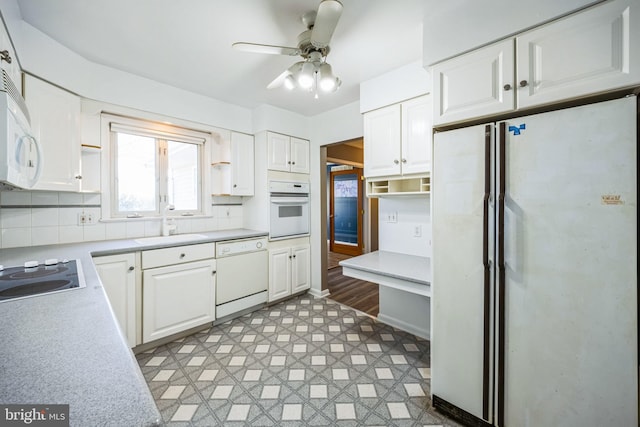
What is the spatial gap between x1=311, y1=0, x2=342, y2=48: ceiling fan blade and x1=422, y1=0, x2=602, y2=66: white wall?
2.08ft

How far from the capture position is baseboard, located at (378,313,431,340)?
247 cm

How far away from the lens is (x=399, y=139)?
229 centimetres

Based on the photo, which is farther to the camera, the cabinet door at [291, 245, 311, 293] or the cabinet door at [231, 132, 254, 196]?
the cabinet door at [291, 245, 311, 293]

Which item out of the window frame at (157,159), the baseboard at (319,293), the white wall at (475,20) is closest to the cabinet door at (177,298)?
the window frame at (157,159)

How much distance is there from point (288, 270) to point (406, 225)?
1602 mm

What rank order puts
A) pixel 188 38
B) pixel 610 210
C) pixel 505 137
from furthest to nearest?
pixel 188 38 < pixel 505 137 < pixel 610 210

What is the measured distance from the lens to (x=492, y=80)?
142 cm

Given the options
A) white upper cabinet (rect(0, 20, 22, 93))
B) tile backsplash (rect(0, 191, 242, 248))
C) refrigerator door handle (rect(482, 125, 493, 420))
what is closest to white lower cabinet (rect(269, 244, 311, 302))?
tile backsplash (rect(0, 191, 242, 248))

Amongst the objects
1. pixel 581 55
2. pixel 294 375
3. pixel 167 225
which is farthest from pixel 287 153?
pixel 581 55

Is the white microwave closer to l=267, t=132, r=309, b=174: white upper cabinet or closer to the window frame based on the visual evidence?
the window frame

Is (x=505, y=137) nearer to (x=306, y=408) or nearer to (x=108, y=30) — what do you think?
(x=306, y=408)

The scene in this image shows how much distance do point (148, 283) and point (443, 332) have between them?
2.31m

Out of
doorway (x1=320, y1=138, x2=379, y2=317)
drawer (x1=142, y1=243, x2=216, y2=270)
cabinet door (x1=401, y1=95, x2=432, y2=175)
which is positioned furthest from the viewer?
doorway (x1=320, y1=138, x2=379, y2=317)

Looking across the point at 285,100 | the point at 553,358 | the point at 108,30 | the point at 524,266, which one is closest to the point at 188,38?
the point at 108,30
